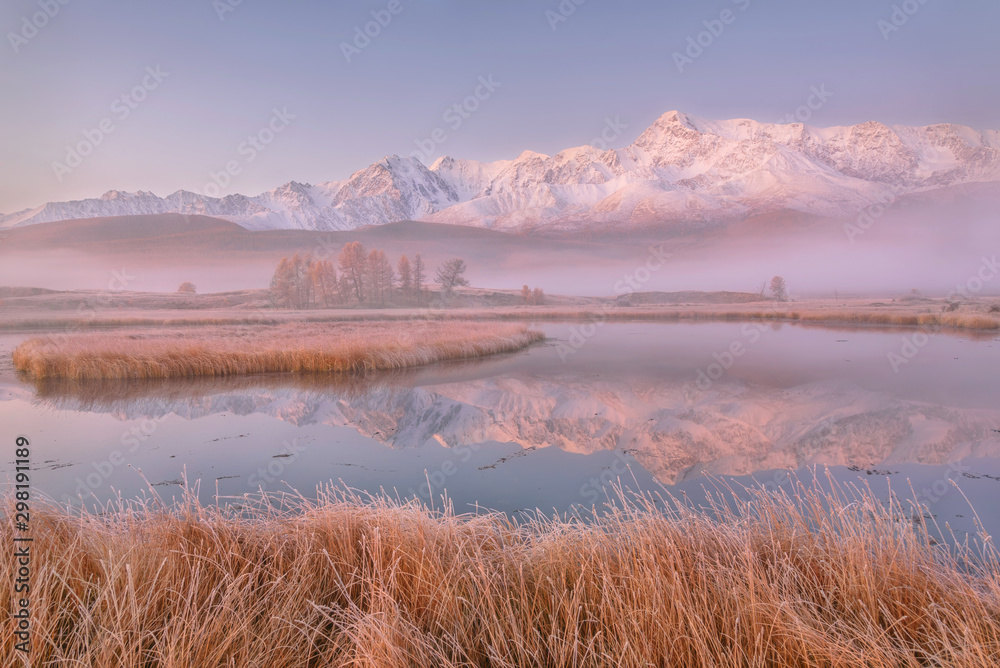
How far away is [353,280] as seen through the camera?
73750 mm

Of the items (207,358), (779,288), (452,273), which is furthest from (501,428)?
(779,288)

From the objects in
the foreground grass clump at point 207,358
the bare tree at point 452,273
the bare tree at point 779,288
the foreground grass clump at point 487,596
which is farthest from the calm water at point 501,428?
the bare tree at point 779,288

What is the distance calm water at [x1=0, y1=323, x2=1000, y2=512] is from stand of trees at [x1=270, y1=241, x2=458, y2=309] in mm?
56517

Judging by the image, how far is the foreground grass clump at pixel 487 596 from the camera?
2.34 metres

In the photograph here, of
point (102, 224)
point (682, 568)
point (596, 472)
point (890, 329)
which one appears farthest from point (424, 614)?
point (102, 224)

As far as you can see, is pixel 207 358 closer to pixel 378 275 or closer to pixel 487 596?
pixel 487 596

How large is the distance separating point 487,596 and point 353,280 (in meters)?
75.7

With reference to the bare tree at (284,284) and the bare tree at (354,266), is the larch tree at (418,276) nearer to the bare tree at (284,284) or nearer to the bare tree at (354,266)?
the bare tree at (354,266)

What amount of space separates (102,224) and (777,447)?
186 m

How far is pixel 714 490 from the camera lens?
6.10 meters

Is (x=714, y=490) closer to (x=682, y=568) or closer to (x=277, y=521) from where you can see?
(x=682, y=568)

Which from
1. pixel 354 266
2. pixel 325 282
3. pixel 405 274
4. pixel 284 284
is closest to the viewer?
pixel 284 284

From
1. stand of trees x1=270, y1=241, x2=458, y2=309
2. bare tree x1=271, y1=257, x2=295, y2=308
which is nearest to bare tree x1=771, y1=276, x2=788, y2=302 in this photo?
stand of trees x1=270, y1=241, x2=458, y2=309

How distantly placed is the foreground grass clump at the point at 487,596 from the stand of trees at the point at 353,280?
68196 millimetres
